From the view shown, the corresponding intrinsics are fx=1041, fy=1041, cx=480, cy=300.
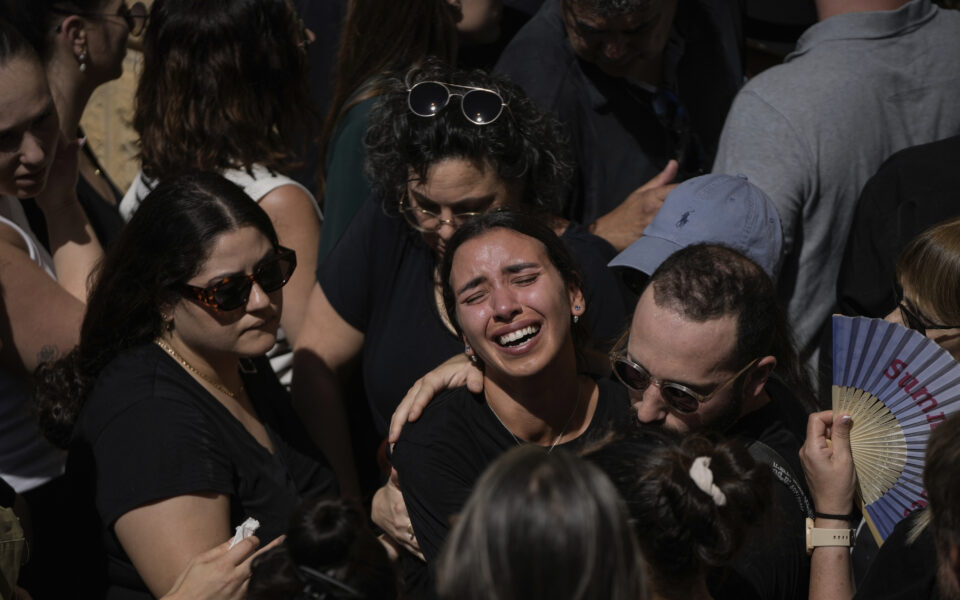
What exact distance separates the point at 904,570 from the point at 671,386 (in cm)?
64

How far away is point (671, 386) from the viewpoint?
2355 mm

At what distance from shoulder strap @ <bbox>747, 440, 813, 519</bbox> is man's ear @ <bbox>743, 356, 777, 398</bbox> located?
0.46 ft

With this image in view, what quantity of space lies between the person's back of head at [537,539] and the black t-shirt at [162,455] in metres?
1.21

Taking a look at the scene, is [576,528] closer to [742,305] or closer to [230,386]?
[742,305]

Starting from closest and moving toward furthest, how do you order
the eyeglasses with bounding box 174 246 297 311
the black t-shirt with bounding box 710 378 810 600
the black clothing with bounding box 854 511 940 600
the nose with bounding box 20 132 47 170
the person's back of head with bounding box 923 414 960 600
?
1. the person's back of head with bounding box 923 414 960 600
2. the black clothing with bounding box 854 511 940 600
3. the black t-shirt with bounding box 710 378 810 600
4. the eyeglasses with bounding box 174 246 297 311
5. the nose with bounding box 20 132 47 170

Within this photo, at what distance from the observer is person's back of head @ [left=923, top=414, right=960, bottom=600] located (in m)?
1.58

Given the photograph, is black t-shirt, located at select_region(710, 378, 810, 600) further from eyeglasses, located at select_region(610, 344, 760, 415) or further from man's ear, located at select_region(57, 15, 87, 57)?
man's ear, located at select_region(57, 15, 87, 57)

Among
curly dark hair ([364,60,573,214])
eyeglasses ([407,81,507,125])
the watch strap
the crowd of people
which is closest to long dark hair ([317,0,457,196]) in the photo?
the crowd of people

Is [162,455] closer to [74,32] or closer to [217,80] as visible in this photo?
[217,80]

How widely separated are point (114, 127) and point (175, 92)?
3128 millimetres

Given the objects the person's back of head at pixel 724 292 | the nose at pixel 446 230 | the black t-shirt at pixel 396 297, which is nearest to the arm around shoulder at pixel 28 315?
the black t-shirt at pixel 396 297

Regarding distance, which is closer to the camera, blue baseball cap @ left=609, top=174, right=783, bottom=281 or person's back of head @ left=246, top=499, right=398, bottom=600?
person's back of head @ left=246, top=499, right=398, bottom=600

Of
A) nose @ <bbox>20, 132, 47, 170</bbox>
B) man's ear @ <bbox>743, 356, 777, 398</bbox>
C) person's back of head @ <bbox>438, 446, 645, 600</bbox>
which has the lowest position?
man's ear @ <bbox>743, 356, 777, 398</bbox>

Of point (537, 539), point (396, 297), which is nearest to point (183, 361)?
point (396, 297)
